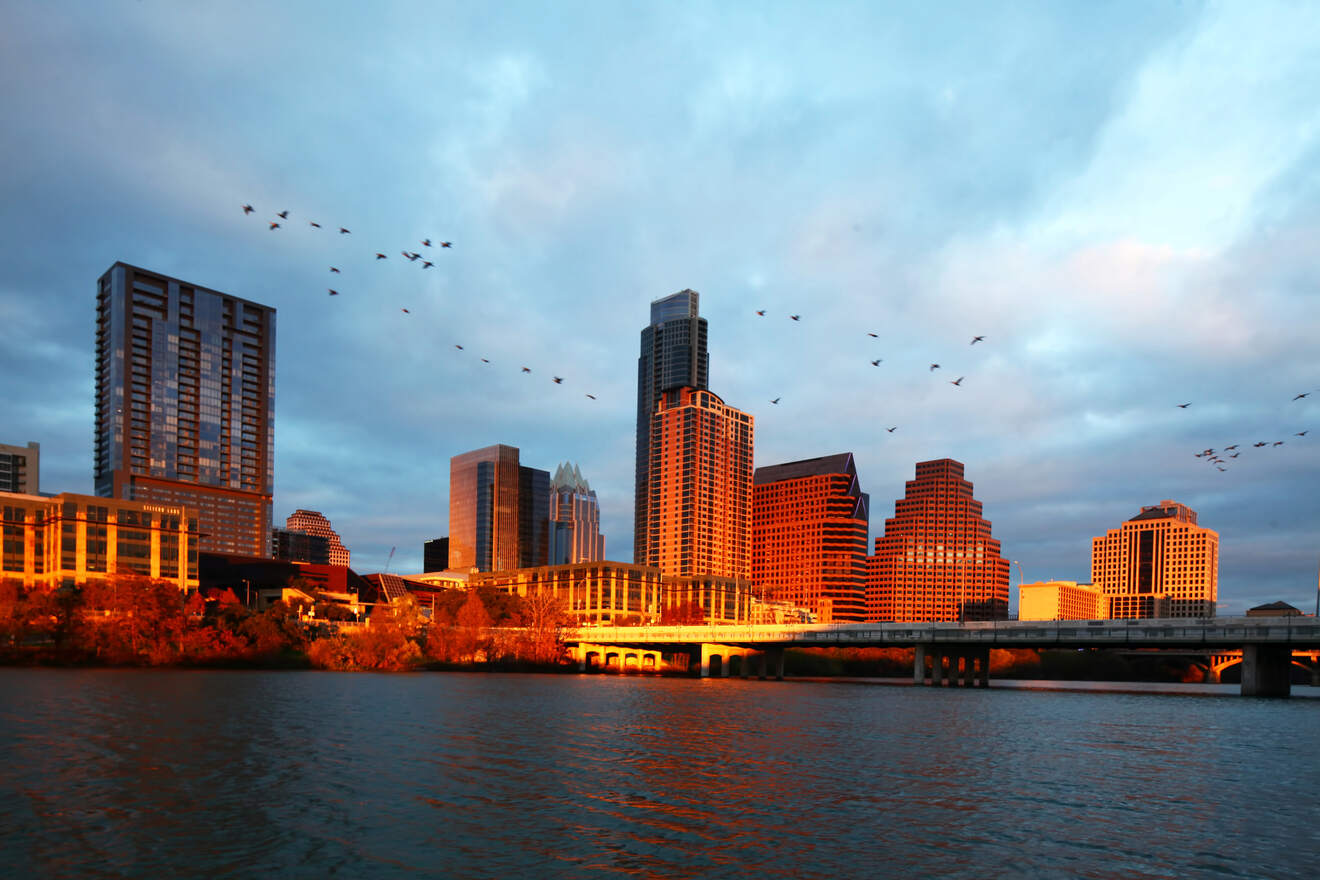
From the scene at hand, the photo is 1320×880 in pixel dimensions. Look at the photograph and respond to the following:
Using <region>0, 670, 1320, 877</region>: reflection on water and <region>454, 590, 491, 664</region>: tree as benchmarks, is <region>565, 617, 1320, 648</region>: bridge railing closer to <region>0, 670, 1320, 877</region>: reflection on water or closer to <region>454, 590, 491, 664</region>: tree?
<region>454, 590, 491, 664</region>: tree

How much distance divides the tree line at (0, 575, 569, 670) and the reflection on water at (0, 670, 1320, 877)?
240ft

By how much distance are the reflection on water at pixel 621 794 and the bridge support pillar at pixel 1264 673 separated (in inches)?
2634

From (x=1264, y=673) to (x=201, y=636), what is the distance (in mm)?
162418

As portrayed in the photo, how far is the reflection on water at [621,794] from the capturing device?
1214 inches

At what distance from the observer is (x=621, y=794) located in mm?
42375

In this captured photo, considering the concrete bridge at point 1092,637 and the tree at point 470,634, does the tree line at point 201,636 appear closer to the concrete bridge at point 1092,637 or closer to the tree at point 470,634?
the tree at point 470,634

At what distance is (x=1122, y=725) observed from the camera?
8494 cm

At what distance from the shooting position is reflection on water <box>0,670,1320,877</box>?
30828 mm

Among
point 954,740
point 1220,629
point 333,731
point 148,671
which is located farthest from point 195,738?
point 1220,629

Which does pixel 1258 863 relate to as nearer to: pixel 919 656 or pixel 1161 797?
pixel 1161 797

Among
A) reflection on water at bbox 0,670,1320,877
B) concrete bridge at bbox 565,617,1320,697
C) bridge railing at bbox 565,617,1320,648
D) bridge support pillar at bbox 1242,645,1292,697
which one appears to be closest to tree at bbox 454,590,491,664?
bridge railing at bbox 565,617,1320,648

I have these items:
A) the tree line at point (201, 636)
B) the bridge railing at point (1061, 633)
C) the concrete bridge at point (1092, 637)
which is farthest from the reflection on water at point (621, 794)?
the tree line at point (201, 636)

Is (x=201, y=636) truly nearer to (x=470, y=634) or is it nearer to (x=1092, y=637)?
(x=470, y=634)

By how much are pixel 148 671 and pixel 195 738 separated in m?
87.8
